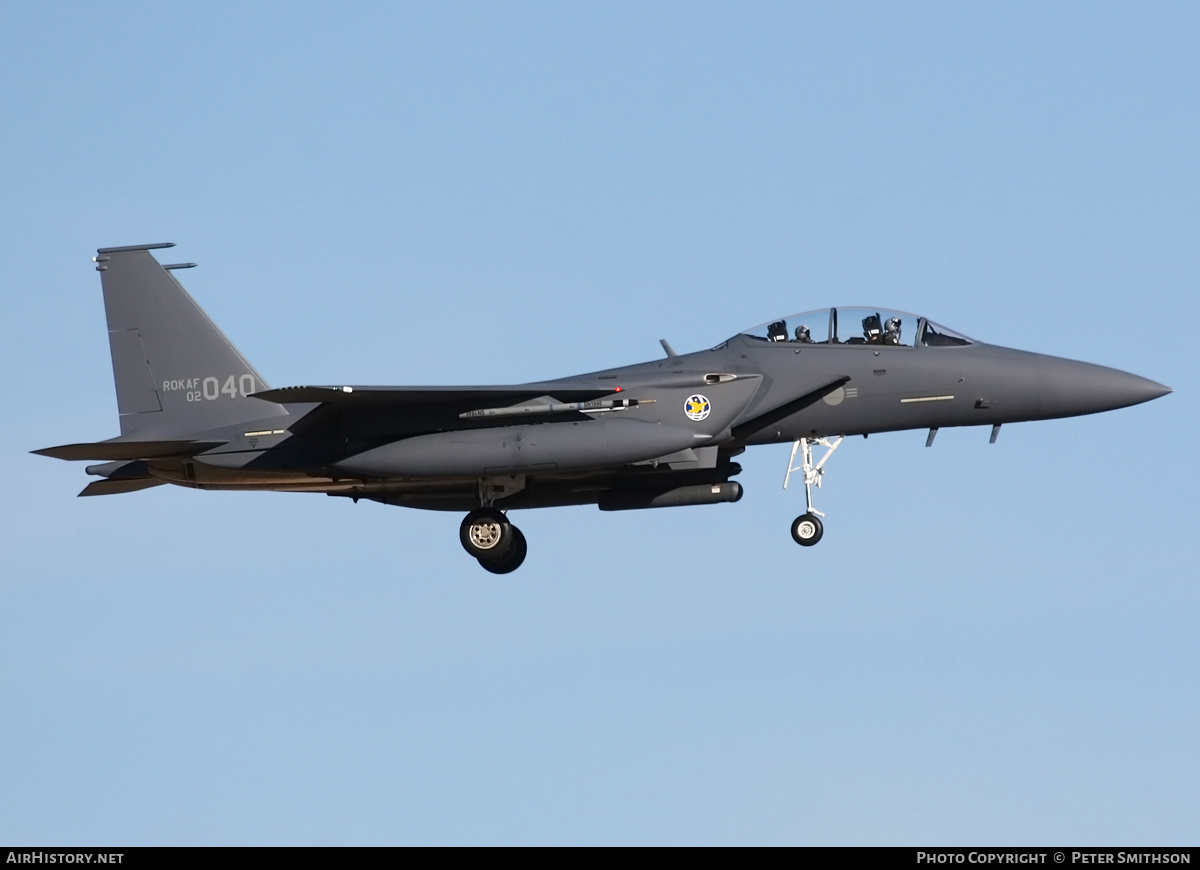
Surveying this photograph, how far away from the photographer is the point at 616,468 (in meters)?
21.2

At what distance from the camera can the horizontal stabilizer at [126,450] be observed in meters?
20.7

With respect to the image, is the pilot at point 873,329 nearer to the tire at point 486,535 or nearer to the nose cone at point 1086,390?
the nose cone at point 1086,390

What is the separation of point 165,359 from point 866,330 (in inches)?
366

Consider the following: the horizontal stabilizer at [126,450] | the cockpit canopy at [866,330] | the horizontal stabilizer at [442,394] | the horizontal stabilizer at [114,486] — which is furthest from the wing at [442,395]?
the horizontal stabilizer at [114,486]

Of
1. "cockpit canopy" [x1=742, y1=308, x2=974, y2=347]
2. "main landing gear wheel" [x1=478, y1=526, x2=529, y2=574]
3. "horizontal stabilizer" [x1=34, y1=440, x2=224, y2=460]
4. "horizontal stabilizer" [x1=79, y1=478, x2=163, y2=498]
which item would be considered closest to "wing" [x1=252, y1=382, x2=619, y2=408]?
"horizontal stabilizer" [x1=34, y1=440, x2=224, y2=460]

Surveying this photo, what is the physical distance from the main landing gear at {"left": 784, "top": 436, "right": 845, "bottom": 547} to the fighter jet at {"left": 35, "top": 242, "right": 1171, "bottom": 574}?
3 centimetres

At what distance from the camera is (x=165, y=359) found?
22406mm

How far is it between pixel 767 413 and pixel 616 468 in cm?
206

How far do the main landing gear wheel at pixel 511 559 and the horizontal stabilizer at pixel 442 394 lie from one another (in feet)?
7.09

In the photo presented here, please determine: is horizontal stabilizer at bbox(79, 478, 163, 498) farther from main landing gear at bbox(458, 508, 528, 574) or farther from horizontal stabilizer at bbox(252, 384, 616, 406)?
main landing gear at bbox(458, 508, 528, 574)

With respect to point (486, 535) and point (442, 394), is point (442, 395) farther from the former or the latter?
point (486, 535)

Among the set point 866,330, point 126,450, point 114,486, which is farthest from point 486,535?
point 866,330
